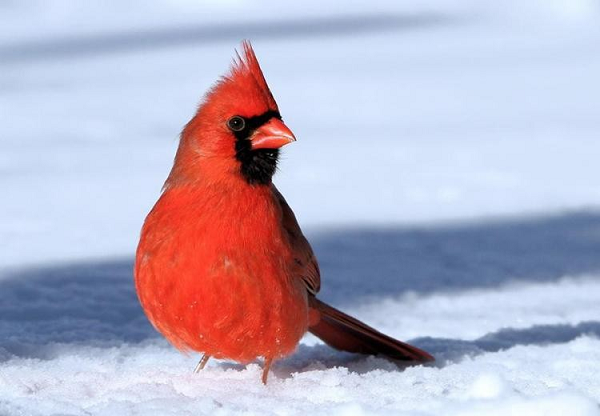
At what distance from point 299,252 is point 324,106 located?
4.19 meters

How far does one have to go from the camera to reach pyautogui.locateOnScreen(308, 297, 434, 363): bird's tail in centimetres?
314

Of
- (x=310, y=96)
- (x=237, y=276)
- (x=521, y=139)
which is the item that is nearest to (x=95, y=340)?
(x=237, y=276)

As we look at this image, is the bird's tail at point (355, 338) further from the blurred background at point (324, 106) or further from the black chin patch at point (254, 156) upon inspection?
the blurred background at point (324, 106)

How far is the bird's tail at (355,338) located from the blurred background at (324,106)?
124cm

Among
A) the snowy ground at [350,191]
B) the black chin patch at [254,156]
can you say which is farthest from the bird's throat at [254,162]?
the snowy ground at [350,191]

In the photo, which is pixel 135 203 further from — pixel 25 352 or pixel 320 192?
pixel 25 352

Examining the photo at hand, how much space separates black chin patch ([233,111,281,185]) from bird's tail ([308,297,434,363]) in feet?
1.70

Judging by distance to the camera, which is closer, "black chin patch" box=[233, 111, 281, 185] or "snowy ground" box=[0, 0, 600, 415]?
"black chin patch" box=[233, 111, 281, 185]

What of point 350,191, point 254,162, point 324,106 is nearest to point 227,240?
point 254,162

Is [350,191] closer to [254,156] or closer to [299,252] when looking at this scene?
[299,252]

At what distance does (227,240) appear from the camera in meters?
2.59

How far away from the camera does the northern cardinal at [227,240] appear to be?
2.58m

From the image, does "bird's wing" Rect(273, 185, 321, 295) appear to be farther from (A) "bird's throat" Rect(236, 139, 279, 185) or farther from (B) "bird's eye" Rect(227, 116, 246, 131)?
(B) "bird's eye" Rect(227, 116, 246, 131)

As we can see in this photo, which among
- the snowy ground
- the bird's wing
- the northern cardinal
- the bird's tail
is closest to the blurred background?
the snowy ground
